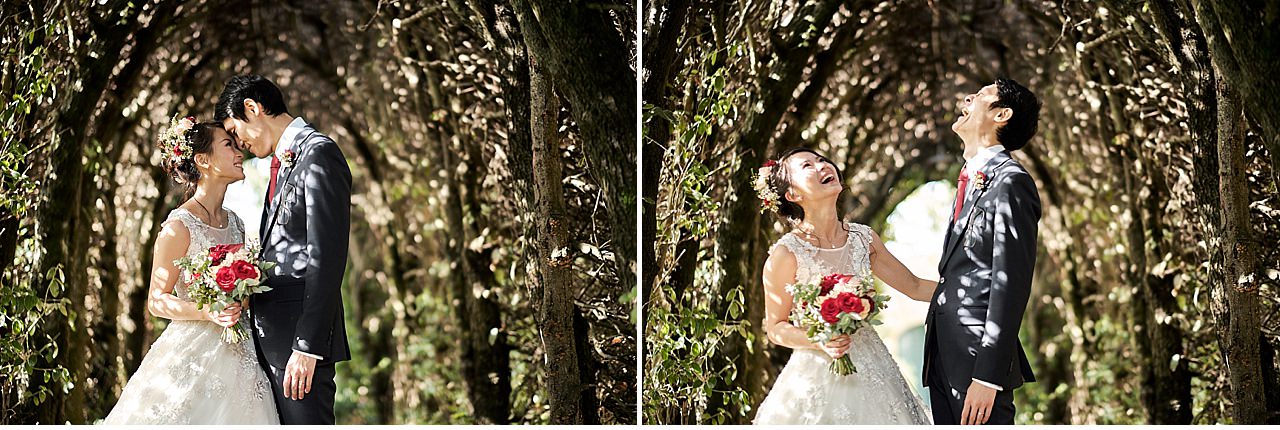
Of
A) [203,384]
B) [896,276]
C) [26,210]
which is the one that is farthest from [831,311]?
[26,210]

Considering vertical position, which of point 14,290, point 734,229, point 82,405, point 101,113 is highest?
point 101,113

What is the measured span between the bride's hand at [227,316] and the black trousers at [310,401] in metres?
0.16

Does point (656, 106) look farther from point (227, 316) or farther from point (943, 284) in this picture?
point (227, 316)

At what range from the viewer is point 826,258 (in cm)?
340

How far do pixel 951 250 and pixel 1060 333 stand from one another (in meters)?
5.02

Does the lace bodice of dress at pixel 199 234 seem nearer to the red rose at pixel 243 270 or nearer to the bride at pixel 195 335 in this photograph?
the bride at pixel 195 335

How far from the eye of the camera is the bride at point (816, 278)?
Result: 329 cm

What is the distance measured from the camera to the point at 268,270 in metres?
3.31

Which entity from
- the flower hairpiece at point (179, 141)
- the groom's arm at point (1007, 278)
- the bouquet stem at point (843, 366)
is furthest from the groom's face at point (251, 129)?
the groom's arm at point (1007, 278)

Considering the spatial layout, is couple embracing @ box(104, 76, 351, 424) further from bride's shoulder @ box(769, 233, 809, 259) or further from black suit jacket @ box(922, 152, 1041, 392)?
black suit jacket @ box(922, 152, 1041, 392)

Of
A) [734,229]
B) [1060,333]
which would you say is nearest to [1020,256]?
[734,229]

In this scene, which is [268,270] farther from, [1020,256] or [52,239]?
[1020,256]

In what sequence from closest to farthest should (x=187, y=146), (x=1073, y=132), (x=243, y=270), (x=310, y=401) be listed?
(x=243, y=270)
(x=310, y=401)
(x=187, y=146)
(x=1073, y=132)

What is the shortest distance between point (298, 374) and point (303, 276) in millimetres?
302
